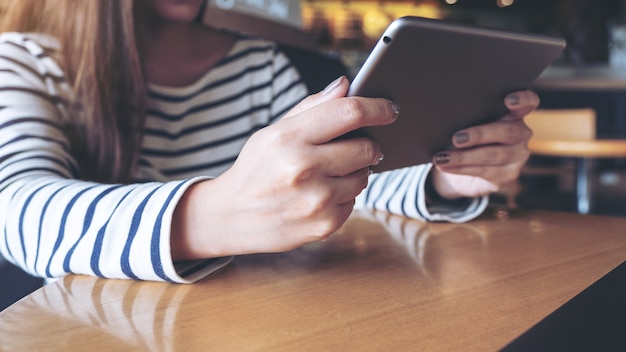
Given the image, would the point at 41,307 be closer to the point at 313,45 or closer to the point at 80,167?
the point at 80,167

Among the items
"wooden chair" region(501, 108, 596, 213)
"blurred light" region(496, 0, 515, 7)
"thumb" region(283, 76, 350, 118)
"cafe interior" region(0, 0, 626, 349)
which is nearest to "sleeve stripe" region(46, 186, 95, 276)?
"thumb" region(283, 76, 350, 118)

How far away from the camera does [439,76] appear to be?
0.55m

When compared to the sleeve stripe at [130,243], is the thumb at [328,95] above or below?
above

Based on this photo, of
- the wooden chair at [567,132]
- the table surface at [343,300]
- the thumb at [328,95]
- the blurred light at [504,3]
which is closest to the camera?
the table surface at [343,300]

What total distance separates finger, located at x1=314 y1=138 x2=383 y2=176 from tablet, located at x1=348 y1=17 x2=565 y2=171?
1.7 inches

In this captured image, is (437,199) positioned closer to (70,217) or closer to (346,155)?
(346,155)

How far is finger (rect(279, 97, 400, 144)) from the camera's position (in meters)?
0.42

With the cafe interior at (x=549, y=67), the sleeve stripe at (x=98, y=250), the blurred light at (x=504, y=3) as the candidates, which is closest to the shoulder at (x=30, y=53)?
the cafe interior at (x=549, y=67)

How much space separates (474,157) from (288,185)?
319mm

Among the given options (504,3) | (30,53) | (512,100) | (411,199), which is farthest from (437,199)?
(504,3)

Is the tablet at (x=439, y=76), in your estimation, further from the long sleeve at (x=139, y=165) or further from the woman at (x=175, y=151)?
the long sleeve at (x=139, y=165)

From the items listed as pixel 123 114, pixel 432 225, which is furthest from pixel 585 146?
pixel 123 114

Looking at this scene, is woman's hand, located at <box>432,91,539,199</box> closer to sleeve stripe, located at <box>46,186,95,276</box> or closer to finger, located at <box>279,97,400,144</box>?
finger, located at <box>279,97,400,144</box>

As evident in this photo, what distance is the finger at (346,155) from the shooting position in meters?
0.44
